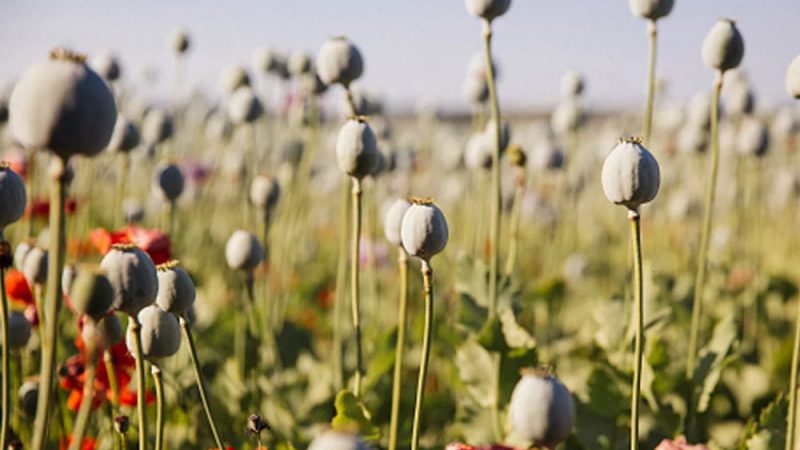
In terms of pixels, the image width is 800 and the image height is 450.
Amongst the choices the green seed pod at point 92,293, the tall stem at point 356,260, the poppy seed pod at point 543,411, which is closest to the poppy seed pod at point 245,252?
A: the tall stem at point 356,260

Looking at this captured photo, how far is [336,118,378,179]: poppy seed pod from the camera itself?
1.09 meters

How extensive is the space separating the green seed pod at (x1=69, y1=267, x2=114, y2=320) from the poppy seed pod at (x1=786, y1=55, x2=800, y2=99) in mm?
967

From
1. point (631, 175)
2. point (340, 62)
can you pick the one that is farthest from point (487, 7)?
point (631, 175)

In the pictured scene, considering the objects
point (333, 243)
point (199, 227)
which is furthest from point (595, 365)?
point (333, 243)

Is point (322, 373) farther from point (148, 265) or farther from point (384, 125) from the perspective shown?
point (148, 265)

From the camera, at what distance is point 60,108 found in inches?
23.4

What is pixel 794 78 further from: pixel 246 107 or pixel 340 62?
pixel 246 107

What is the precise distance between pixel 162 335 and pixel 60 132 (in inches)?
14.0

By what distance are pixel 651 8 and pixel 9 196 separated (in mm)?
971

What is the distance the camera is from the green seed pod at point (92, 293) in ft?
2.15

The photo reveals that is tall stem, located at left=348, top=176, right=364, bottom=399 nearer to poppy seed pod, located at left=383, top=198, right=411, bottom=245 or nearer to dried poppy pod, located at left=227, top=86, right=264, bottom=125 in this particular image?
poppy seed pod, located at left=383, top=198, right=411, bottom=245

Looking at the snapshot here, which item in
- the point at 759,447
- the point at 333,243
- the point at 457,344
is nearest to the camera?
the point at 759,447

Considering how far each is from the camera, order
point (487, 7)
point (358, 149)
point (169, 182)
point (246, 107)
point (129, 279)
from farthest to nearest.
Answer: point (246, 107), point (169, 182), point (487, 7), point (358, 149), point (129, 279)

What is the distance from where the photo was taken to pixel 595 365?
1527mm
